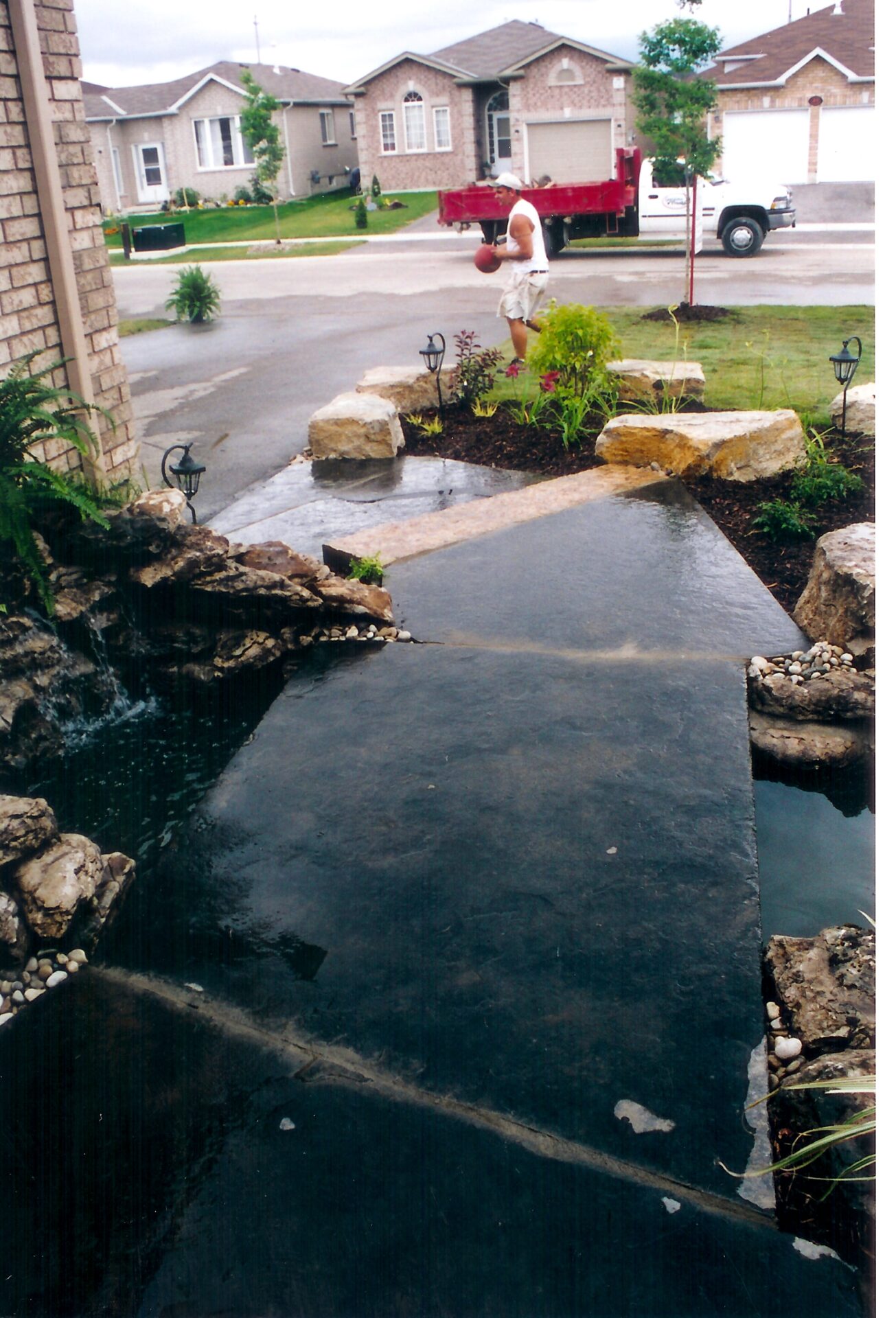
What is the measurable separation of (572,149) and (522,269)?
2898 centimetres

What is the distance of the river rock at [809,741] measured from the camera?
4559 millimetres

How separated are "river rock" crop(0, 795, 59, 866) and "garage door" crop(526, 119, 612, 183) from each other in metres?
36.4

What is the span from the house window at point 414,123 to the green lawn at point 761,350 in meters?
29.6

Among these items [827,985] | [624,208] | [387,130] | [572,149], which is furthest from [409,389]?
[387,130]

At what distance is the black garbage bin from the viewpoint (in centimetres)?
3031

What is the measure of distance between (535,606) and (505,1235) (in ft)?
11.5

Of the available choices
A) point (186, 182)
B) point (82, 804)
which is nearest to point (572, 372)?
point (82, 804)

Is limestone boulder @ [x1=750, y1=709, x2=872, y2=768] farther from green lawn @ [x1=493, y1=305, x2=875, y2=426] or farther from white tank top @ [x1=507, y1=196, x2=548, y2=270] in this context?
white tank top @ [x1=507, y1=196, x2=548, y2=270]

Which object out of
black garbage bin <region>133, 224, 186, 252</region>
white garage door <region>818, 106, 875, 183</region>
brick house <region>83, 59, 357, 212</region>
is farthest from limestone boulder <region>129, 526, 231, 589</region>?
brick house <region>83, 59, 357, 212</region>

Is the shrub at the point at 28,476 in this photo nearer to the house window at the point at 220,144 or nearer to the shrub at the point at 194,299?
the shrub at the point at 194,299

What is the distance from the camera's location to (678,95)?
1645 centimetres

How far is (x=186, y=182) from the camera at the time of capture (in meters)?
47.2

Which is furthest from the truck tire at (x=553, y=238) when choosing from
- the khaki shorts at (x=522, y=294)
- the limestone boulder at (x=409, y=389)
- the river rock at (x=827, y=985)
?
the river rock at (x=827, y=985)

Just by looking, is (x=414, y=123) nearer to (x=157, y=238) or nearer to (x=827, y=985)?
(x=157, y=238)
